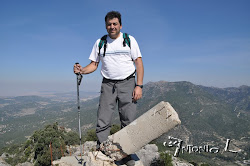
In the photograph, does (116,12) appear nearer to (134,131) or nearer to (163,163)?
(134,131)

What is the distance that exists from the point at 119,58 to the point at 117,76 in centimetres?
49

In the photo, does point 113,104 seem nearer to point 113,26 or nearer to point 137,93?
point 137,93

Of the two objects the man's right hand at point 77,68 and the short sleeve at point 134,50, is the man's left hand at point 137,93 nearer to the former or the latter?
the short sleeve at point 134,50

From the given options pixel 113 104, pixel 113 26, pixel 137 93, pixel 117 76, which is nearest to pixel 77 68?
pixel 117 76

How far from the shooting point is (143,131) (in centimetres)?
397

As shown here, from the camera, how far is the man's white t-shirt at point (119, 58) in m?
4.56

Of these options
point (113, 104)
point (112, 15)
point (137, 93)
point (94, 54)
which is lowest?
point (113, 104)

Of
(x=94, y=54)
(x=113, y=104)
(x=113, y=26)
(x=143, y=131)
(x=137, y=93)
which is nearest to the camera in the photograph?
(x=143, y=131)

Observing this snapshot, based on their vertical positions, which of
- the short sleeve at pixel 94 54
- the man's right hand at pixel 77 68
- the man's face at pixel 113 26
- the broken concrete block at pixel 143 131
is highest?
the man's face at pixel 113 26

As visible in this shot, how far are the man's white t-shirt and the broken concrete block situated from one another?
133 centimetres

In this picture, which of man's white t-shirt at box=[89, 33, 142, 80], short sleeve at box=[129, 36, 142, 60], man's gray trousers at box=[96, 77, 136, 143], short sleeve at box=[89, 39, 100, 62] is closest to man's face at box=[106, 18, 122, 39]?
man's white t-shirt at box=[89, 33, 142, 80]

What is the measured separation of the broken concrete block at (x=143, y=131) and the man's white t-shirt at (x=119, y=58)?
1.33 metres

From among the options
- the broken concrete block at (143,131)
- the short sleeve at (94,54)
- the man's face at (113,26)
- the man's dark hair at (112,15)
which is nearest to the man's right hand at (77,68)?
the short sleeve at (94,54)

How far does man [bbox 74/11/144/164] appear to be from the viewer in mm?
4570
